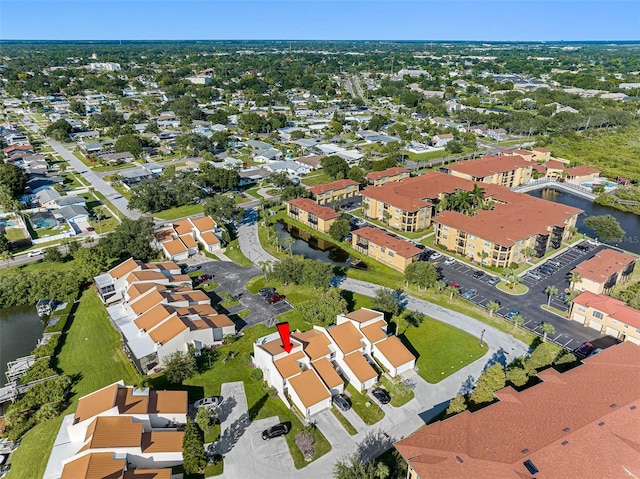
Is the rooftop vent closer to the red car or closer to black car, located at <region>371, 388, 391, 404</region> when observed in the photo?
black car, located at <region>371, 388, 391, 404</region>

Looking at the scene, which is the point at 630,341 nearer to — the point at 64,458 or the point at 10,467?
the point at 64,458

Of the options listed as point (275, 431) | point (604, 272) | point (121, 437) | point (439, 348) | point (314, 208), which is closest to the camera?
point (121, 437)

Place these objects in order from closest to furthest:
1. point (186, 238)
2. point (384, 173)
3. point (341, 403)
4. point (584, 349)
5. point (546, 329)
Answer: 1. point (341, 403)
2. point (584, 349)
3. point (546, 329)
4. point (186, 238)
5. point (384, 173)

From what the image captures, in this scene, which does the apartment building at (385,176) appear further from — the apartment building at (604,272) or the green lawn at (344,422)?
the green lawn at (344,422)

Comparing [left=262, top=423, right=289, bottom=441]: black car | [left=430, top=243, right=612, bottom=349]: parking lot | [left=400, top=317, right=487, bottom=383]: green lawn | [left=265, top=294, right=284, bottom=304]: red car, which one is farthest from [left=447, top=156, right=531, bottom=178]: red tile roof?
[left=262, top=423, right=289, bottom=441]: black car

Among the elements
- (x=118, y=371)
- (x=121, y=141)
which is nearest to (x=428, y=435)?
(x=118, y=371)

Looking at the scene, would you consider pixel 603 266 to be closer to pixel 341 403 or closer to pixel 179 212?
pixel 341 403

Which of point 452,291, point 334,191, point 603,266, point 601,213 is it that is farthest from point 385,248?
point 601,213

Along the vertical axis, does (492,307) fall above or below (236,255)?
above
